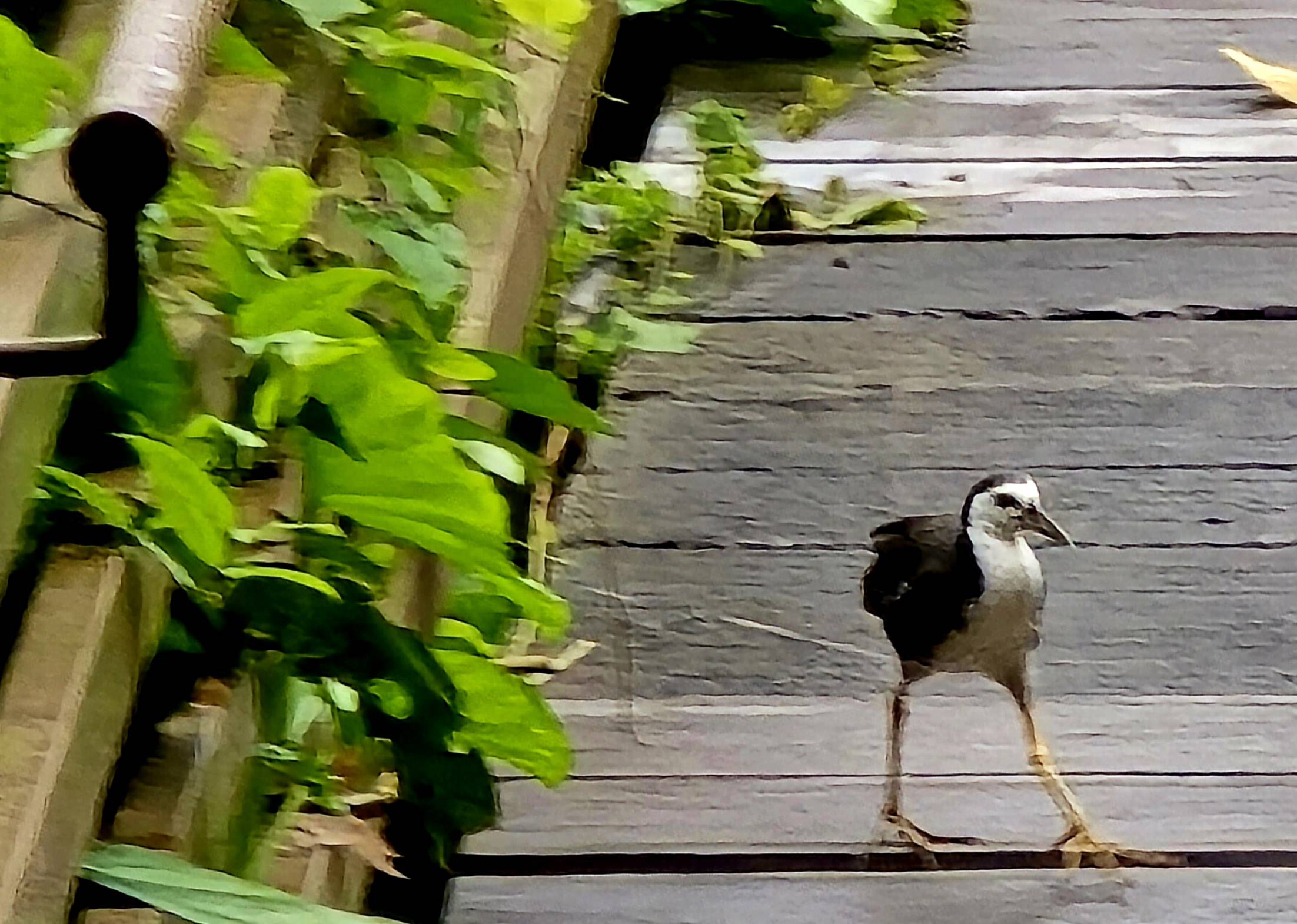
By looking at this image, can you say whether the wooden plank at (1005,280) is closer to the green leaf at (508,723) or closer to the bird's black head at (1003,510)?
the bird's black head at (1003,510)

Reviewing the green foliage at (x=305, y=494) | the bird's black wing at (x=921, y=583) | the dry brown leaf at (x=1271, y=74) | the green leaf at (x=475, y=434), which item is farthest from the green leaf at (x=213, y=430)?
the dry brown leaf at (x=1271, y=74)

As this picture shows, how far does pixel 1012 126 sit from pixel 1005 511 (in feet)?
1.77

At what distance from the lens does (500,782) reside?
2.85 feet

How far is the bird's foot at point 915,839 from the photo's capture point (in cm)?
82

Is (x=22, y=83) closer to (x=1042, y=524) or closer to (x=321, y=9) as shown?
(x=321, y=9)


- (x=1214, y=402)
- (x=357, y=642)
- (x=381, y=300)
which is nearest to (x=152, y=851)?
(x=357, y=642)

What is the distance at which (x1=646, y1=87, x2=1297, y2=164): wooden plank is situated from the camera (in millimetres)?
1288

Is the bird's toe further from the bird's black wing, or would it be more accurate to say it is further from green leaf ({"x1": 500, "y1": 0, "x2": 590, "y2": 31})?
green leaf ({"x1": 500, "y1": 0, "x2": 590, "y2": 31})

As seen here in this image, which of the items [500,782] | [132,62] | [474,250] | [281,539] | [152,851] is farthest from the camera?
[474,250]

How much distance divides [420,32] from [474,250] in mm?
151

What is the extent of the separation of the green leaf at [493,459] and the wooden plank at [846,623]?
121 mm

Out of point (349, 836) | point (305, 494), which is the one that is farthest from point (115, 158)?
point (349, 836)

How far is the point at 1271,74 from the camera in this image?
1.35m

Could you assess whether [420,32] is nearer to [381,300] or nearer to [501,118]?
[501,118]
